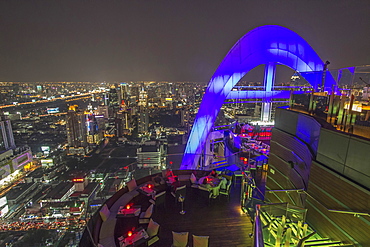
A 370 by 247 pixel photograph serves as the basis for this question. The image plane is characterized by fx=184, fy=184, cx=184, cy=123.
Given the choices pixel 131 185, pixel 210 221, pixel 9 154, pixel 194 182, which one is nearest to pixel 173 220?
pixel 210 221

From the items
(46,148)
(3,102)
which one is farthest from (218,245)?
(3,102)

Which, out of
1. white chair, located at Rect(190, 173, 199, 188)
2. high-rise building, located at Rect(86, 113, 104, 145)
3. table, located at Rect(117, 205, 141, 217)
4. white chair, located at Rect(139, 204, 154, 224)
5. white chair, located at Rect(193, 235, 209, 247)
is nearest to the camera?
white chair, located at Rect(193, 235, 209, 247)

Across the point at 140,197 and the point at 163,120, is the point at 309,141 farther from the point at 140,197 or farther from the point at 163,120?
the point at 163,120

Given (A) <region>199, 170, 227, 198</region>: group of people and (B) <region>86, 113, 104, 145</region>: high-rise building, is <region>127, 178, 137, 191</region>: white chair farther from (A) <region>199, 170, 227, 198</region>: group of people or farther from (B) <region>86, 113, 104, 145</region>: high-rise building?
(B) <region>86, 113, 104, 145</region>: high-rise building

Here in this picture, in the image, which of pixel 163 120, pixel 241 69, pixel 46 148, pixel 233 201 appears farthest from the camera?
pixel 163 120

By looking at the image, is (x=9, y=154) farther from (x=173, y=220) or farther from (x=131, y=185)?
(x=173, y=220)

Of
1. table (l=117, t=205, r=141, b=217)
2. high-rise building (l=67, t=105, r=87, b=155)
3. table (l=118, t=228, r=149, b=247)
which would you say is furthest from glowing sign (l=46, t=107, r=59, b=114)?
table (l=118, t=228, r=149, b=247)

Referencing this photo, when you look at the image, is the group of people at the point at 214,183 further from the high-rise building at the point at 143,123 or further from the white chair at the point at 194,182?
the high-rise building at the point at 143,123
